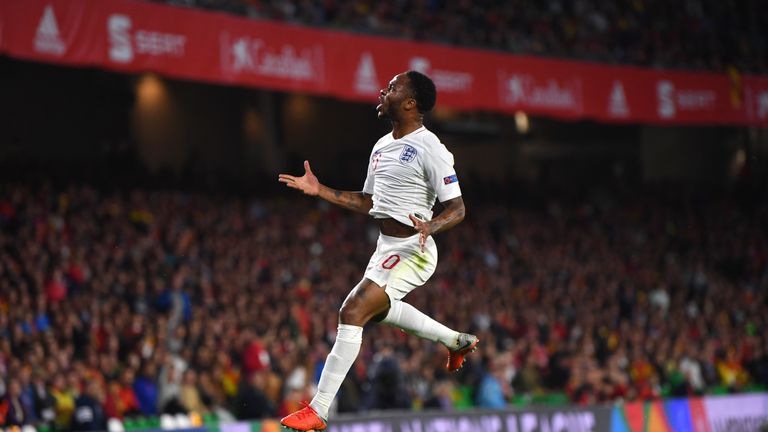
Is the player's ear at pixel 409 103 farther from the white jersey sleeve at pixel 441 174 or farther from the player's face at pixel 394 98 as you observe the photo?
the white jersey sleeve at pixel 441 174

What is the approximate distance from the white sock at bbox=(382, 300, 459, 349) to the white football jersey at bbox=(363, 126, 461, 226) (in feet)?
1.84

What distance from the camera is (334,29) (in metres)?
21.4

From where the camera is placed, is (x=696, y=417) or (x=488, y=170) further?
(x=488, y=170)

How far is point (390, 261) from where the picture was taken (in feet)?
25.7

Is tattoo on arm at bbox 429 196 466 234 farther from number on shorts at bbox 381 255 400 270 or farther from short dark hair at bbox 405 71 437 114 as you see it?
short dark hair at bbox 405 71 437 114

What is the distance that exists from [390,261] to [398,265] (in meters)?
0.06

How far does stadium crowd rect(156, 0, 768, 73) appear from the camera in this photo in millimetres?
22250

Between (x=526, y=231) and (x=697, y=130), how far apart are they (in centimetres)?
1066

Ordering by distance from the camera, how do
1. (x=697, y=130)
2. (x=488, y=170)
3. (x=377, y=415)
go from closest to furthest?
(x=377, y=415)
(x=488, y=170)
(x=697, y=130)

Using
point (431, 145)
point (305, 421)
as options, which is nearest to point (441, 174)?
point (431, 145)

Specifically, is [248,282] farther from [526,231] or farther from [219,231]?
[526,231]

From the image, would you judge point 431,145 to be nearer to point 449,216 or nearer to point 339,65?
point 449,216

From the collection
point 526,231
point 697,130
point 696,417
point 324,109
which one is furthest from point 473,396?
point 697,130

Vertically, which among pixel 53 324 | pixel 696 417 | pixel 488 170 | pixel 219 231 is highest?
pixel 488 170
